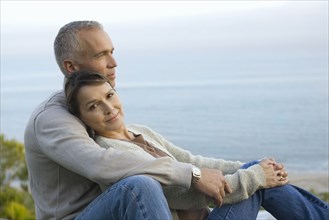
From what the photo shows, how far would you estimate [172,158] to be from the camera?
3.19m

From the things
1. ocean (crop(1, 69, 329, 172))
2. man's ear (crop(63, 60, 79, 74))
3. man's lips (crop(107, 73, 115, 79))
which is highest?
man's ear (crop(63, 60, 79, 74))

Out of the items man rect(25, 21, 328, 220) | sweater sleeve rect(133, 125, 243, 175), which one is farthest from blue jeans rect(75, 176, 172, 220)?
sweater sleeve rect(133, 125, 243, 175)

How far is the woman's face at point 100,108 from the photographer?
3.07m

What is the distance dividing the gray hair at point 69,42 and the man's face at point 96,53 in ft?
0.07

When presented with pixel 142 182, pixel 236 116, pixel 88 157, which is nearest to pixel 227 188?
pixel 142 182

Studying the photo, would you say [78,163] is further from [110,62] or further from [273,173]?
[273,173]

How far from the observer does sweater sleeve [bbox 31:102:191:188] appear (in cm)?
287

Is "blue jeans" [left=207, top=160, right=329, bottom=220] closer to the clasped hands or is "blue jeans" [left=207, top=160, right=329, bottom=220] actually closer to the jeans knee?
the clasped hands

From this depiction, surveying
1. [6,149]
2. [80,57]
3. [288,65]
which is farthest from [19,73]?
[80,57]

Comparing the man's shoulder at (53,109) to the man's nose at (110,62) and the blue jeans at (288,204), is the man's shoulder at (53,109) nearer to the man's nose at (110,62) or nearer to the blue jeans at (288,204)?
the man's nose at (110,62)

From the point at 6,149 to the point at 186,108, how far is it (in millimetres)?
41687

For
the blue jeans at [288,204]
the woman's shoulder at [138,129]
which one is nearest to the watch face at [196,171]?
the blue jeans at [288,204]

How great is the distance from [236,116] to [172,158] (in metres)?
44.6

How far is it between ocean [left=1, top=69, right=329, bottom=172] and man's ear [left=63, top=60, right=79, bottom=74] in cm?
2420
